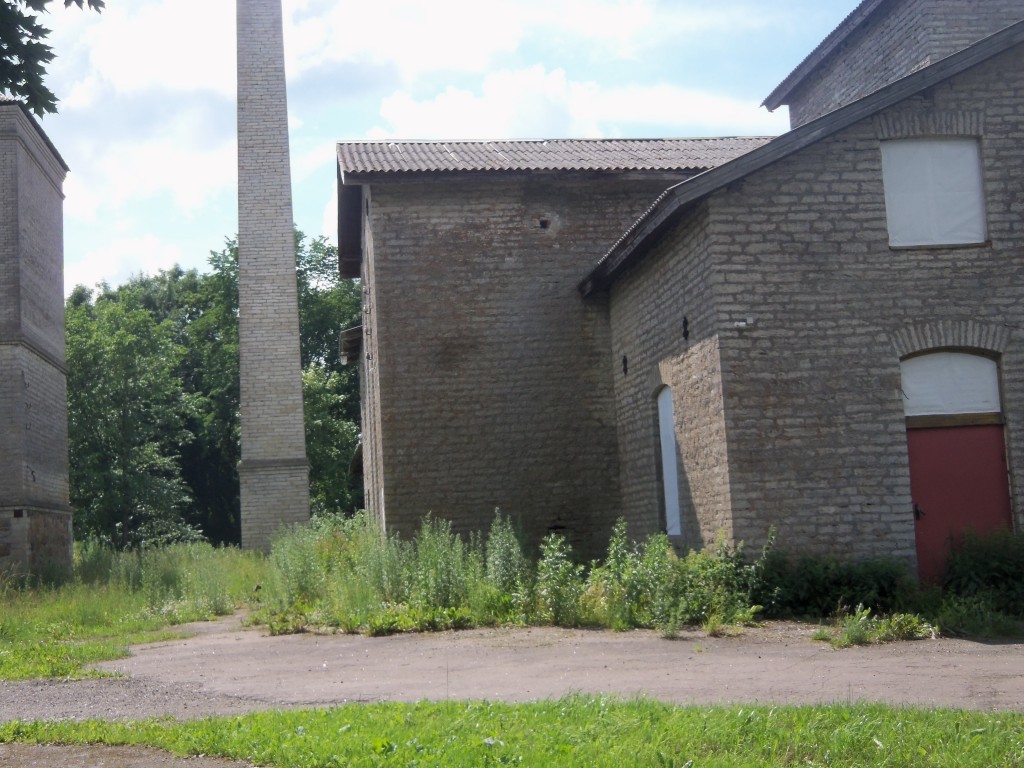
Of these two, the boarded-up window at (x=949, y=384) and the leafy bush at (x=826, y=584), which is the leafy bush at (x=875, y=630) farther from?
the boarded-up window at (x=949, y=384)

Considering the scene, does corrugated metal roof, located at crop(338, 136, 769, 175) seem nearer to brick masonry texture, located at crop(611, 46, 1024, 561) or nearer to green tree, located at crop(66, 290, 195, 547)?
brick masonry texture, located at crop(611, 46, 1024, 561)

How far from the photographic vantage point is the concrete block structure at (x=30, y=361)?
71.4 ft

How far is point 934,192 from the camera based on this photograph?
13125 millimetres

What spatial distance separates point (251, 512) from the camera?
82.0ft

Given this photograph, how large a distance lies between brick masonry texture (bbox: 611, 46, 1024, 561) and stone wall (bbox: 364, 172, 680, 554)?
4.61 metres

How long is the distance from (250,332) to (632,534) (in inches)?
478

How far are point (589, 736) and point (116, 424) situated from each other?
35.4m

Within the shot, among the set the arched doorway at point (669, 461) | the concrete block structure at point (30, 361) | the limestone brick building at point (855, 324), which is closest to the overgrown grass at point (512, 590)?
the limestone brick building at point (855, 324)

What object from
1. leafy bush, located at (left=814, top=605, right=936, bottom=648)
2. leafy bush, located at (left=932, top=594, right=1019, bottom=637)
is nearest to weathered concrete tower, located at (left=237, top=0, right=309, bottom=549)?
leafy bush, located at (left=814, top=605, right=936, bottom=648)

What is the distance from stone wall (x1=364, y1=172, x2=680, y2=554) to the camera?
17250 millimetres

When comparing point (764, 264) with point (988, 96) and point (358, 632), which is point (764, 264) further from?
point (358, 632)

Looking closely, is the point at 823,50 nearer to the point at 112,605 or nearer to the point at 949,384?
the point at 949,384

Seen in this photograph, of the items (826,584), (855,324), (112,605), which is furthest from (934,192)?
(112,605)

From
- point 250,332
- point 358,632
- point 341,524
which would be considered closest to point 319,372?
point 250,332
